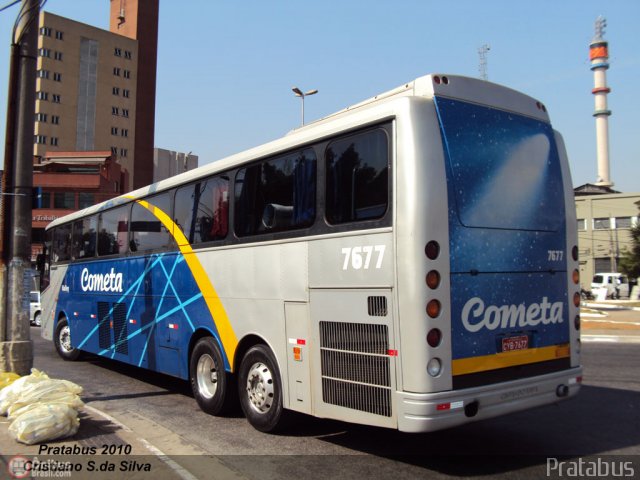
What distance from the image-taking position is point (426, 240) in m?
4.61

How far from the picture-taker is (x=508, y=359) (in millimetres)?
5105

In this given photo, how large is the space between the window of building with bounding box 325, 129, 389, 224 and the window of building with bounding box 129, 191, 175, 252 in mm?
3705

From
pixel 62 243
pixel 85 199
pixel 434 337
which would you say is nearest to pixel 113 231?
pixel 62 243

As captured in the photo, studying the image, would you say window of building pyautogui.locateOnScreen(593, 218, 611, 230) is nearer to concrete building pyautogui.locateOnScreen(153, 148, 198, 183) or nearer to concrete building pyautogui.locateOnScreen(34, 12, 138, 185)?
concrete building pyautogui.locateOnScreen(34, 12, 138, 185)

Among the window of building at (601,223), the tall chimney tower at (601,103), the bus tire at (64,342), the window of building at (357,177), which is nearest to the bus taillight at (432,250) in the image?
the window of building at (357,177)

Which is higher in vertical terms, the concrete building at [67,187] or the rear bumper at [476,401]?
the concrete building at [67,187]

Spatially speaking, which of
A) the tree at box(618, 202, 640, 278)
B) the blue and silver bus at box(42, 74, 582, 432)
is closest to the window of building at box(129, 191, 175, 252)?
the blue and silver bus at box(42, 74, 582, 432)

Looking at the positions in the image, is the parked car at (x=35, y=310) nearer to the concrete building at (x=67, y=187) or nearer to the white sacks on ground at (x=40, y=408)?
the white sacks on ground at (x=40, y=408)

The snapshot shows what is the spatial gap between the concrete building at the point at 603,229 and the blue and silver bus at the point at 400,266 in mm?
60616

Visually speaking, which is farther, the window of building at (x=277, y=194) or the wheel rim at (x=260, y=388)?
the wheel rim at (x=260, y=388)

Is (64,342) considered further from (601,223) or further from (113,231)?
(601,223)

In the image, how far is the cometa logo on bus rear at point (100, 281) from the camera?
9.95 metres

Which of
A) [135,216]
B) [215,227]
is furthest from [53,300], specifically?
[215,227]

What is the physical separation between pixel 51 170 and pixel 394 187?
63466 mm
